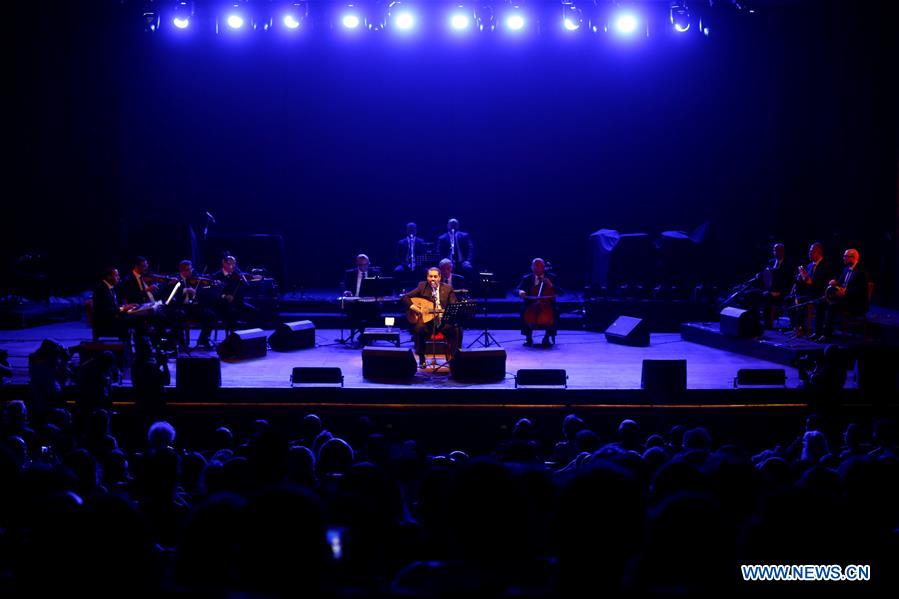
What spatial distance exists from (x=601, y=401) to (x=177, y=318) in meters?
6.38

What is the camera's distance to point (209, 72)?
1766cm

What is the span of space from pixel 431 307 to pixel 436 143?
307 inches

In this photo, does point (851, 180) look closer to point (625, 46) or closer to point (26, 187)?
point (625, 46)

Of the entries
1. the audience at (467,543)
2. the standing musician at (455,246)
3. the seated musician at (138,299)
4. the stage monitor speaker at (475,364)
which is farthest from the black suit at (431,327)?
the audience at (467,543)

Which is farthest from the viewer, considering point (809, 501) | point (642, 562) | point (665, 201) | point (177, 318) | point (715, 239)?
point (665, 201)

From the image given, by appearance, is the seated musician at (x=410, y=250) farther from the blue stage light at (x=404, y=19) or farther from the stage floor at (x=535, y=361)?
the blue stage light at (x=404, y=19)

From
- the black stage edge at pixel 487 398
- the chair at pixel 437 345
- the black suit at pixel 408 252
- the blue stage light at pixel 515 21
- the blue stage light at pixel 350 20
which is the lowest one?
the black stage edge at pixel 487 398

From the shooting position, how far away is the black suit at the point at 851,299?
38.0 ft

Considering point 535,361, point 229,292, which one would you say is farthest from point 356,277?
point 535,361

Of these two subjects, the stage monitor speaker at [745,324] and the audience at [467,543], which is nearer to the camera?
the audience at [467,543]

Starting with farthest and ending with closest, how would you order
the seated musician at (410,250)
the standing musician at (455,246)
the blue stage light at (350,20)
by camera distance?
the standing musician at (455,246), the seated musician at (410,250), the blue stage light at (350,20)

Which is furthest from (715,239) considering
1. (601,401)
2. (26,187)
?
(26,187)

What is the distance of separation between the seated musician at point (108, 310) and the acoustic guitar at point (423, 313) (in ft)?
13.0

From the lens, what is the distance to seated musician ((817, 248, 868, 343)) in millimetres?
11578
